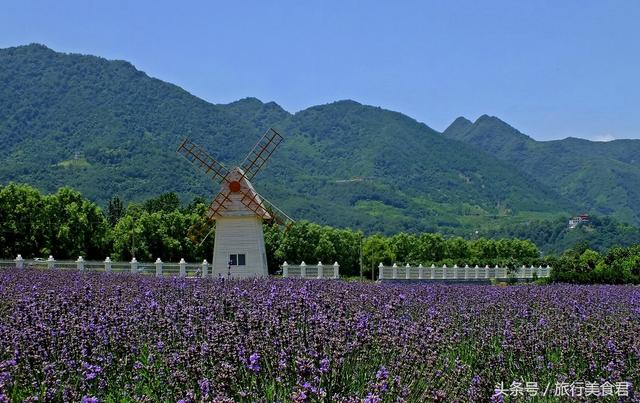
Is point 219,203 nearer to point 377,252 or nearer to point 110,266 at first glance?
point 110,266

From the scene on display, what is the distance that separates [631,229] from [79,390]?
202349 mm

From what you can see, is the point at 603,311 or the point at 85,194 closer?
the point at 603,311

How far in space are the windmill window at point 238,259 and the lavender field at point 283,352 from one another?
22420 mm

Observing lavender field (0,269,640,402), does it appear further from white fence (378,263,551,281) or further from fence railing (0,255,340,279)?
white fence (378,263,551,281)

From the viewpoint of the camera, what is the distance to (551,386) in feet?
25.5

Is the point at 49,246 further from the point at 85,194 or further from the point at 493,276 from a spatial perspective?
the point at 85,194

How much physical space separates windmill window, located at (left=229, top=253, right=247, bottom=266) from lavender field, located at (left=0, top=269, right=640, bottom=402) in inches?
883

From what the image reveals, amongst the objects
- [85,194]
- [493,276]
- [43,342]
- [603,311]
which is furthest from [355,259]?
[85,194]

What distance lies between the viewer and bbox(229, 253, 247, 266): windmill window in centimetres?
3316

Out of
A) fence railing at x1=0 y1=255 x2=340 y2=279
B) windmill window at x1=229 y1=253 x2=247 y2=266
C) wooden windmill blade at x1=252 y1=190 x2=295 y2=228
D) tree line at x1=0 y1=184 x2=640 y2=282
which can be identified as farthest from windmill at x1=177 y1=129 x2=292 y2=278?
tree line at x1=0 y1=184 x2=640 y2=282

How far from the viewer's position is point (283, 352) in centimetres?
700

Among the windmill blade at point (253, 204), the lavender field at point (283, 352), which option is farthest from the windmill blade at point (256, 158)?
the lavender field at point (283, 352)

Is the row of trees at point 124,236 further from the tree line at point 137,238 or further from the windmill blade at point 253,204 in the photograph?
the windmill blade at point 253,204

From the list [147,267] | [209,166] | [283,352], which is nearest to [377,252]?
[147,267]
